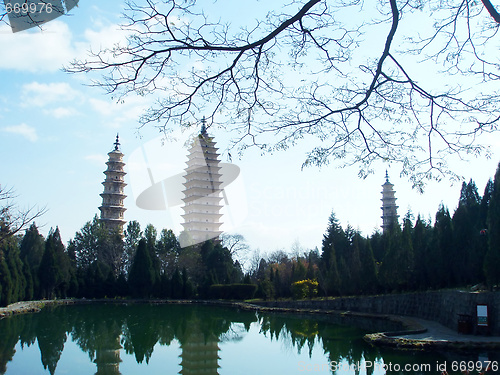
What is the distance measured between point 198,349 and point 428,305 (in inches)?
257

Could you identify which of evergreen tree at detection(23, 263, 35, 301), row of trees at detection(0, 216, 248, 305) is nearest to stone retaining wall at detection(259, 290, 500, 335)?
row of trees at detection(0, 216, 248, 305)

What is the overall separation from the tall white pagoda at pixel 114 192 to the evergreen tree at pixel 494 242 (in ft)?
114

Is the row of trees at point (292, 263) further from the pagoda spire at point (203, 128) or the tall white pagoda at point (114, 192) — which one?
the pagoda spire at point (203, 128)

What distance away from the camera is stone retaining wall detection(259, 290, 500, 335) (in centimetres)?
943

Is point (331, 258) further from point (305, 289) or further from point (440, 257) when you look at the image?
point (440, 257)

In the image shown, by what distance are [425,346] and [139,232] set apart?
101 feet

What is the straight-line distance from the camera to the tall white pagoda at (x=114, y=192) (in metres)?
42.0

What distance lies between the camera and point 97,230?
1401 inches

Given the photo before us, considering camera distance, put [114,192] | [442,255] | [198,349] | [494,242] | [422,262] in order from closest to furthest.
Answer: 1. [198,349]
2. [494,242]
3. [442,255]
4. [422,262]
5. [114,192]

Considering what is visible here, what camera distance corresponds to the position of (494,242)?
11.4 metres

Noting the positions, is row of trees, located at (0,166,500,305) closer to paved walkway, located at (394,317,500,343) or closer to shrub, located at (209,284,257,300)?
shrub, located at (209,284,257,300)

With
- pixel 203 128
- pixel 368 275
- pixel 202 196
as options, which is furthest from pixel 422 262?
pixel 202 196

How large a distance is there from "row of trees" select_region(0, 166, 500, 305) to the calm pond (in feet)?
8.63

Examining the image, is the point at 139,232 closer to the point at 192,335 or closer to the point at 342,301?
the point at 342,301
